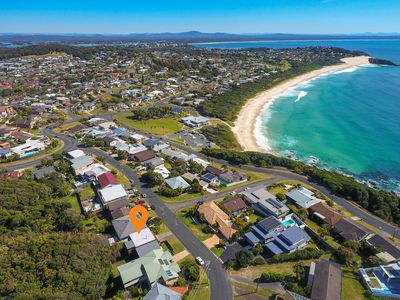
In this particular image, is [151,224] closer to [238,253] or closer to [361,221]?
[238,253]

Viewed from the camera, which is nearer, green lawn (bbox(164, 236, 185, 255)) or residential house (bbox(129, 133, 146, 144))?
green lawn (bbox(164, 236, 185, 255))

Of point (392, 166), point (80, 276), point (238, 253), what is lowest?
point (392, 166)

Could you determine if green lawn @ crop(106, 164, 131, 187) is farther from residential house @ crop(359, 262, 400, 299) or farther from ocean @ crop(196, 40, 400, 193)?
residential house @ crop(359, 262, 400, 299)

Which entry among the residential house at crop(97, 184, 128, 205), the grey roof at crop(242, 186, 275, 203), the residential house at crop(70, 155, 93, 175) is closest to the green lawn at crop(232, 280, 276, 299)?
the grey roof at crop(242, 186, 275, 203)

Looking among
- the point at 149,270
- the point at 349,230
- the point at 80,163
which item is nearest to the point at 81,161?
the point at 80,163

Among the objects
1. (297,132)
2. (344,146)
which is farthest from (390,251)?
(297,132)

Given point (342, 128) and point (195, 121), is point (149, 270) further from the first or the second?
point (342, 128)
